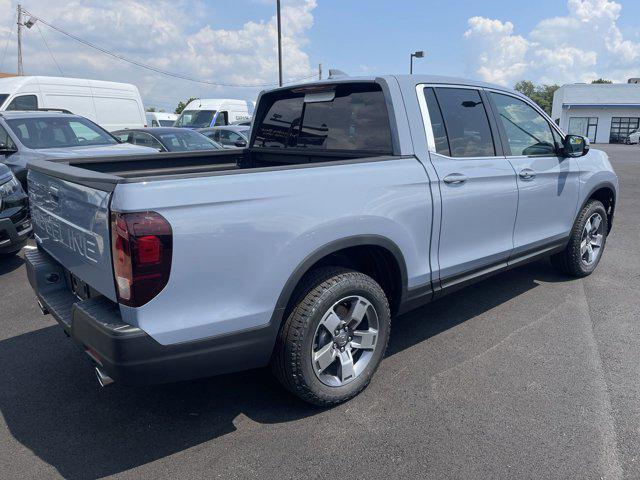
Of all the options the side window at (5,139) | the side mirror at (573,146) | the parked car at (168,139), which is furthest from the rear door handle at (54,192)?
the parked car at (168,139)

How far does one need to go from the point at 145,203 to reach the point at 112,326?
574mm

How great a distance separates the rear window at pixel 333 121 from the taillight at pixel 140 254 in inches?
66.2

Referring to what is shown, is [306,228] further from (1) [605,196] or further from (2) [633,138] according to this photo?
(2) [633,138]

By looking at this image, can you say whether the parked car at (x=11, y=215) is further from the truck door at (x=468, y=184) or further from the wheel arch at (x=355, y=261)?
the truck door at (x=468, y=184)

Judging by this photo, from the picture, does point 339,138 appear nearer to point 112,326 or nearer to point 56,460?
point 112,326

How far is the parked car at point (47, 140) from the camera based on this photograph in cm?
719

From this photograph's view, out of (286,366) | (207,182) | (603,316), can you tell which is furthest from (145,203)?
(603,316)

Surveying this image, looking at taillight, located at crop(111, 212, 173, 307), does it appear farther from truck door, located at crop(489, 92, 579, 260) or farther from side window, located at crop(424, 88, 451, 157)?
truck door, located at crop(489, 92, 579, 260)

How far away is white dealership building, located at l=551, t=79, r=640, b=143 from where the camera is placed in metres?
47.1

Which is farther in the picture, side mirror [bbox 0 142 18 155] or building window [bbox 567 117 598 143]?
building window [bbox 567 117 598 143]

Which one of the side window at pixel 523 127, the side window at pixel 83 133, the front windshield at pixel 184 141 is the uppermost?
the side window at pixel 523 127

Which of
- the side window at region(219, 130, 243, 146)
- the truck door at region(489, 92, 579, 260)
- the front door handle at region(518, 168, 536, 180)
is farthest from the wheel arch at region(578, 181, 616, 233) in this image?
the side window at region(219, 130, 243, 146)

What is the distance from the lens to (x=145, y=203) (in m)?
2.15

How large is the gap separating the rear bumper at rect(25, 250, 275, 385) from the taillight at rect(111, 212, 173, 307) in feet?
0.53
